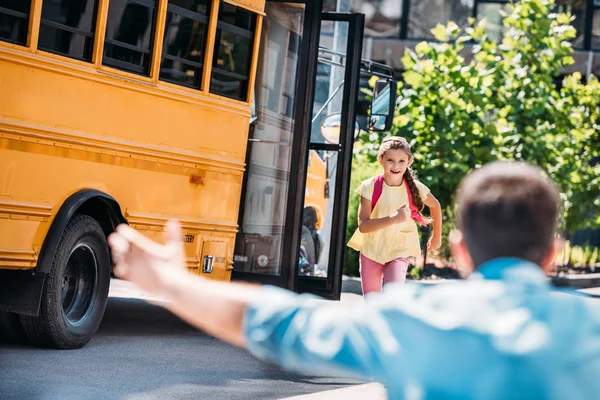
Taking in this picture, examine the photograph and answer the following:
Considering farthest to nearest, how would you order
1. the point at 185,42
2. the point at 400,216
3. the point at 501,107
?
the point at 501,107 → the point at 185,42 → the point at 400,216

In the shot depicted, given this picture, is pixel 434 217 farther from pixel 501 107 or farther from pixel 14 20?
pixel 501 107

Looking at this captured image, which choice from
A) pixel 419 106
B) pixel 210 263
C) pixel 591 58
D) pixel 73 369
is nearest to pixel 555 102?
pixel 419 106

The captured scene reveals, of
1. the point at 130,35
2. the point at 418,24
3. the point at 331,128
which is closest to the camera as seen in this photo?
the point at 130,35

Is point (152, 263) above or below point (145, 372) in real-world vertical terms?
above

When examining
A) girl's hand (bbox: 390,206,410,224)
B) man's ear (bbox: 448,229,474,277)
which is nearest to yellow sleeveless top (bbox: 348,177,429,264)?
girl's hand (bbox: 390,206,410,224)

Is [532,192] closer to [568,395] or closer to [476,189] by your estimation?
[476,189]

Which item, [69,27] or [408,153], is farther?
[69,27]

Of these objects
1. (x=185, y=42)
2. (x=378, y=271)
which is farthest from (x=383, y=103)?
(x=378, y=271)

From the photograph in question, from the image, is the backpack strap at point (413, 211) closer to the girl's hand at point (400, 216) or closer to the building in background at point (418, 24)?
the girl's hand at point (400, 216)

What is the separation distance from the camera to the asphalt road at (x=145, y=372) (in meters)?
6.07

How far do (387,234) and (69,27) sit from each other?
223 centimetres

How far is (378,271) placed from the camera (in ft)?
22.8

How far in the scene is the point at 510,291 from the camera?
1562mm

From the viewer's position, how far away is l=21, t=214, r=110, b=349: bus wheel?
6.95 m
